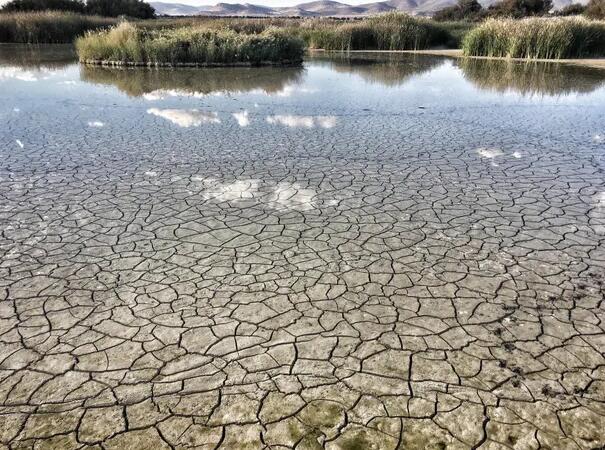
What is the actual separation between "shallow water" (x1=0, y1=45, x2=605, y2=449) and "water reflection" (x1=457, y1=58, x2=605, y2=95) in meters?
5.14

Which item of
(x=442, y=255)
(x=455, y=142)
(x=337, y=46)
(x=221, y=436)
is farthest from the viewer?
(x=337, y=46)

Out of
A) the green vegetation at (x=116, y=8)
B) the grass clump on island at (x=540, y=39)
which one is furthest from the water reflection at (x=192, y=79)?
the green vegetation at (x=116, y=8)

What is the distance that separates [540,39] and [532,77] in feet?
14.5

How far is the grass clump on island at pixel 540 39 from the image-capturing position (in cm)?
1645

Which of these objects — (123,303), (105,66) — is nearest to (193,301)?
(123,303)

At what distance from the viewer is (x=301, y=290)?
297cm

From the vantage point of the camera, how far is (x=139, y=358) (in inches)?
93.7

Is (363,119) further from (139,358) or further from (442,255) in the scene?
(139,358)

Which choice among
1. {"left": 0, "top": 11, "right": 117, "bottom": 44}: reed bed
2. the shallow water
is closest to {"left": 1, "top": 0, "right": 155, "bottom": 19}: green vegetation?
{"left": 0, "top": 11, "right": 117, "bottom": 44}: reed bed

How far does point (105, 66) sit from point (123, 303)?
14.2 metres

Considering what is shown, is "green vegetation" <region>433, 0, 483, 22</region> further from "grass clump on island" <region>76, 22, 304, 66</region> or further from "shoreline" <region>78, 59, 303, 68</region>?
"shoreline" <region>78, 59, 303, 68</region>

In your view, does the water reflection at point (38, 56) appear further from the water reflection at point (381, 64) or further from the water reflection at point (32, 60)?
the water reflection at point (381, 64)

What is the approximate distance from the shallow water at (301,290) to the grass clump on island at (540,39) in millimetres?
11621

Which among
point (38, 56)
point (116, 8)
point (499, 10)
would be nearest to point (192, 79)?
point (38, 56)
